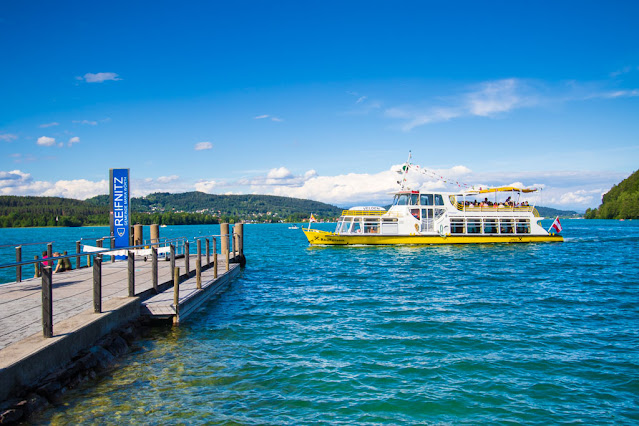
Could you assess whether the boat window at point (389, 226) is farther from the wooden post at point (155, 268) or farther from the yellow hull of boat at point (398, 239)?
the wooden post at point (155, 268)

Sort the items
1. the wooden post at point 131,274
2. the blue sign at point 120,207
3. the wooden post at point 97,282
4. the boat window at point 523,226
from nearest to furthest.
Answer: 1. the wooden post at point 97,282
2. the wooden post at point 131,274
3. the blue sign at point 120,207
4. the boat window at point 523,226

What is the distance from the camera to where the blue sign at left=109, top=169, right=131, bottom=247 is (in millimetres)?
18547

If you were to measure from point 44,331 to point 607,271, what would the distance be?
2857 cm

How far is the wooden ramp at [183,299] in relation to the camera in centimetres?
1152

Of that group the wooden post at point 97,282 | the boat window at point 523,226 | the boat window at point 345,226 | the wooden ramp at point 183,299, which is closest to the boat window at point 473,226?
the boat window at point 523,226

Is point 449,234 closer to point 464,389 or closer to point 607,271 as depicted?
point 607,271

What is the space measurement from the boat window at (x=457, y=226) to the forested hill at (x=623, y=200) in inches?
4447

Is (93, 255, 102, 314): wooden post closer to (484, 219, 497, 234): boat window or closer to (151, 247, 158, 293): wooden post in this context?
(151, 247, 158, 293): wooden post

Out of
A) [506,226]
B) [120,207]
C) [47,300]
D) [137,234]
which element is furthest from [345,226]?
[47,300]

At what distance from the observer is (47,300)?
6754 millimetres

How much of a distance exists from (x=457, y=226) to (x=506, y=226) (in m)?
5.88

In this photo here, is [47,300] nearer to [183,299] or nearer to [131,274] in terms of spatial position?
[131,274]

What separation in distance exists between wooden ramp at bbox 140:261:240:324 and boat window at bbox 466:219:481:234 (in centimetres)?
3157

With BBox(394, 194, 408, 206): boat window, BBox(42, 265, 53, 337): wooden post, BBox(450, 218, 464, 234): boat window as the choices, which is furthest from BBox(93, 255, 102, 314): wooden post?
BBox(450, 218, 464, 234): boat window
